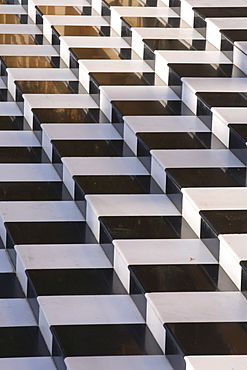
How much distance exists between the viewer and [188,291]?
2.53m

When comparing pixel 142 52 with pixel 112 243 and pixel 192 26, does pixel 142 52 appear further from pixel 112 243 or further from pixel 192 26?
pixel 112 243

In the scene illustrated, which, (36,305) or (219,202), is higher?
(219,202)

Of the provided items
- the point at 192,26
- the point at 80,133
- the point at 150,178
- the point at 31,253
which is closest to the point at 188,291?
the point at 31,253

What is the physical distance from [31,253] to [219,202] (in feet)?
2.08

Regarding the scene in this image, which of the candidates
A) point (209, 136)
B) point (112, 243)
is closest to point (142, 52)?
point (209, 136)

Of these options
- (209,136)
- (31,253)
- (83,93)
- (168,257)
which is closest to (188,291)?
(168,257)

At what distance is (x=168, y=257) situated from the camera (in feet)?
8.91

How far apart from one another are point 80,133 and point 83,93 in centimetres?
59

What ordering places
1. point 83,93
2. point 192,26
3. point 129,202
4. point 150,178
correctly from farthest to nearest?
point 192,26
point 83,93
point 150,178
point 129,202

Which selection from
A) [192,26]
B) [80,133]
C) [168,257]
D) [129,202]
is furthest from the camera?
[192,26]

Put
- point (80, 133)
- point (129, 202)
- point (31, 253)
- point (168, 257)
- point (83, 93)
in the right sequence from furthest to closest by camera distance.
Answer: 1. point (83, 93)
2. point (80, 133)
3. point (129, 202)
4. point (31, 253)
5. point (168, 257)

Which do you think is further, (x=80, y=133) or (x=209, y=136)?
(x=80, y=133)

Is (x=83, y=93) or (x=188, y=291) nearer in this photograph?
(x=188, y=291)

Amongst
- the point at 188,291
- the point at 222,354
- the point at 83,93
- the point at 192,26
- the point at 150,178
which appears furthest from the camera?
the point at 192,26
